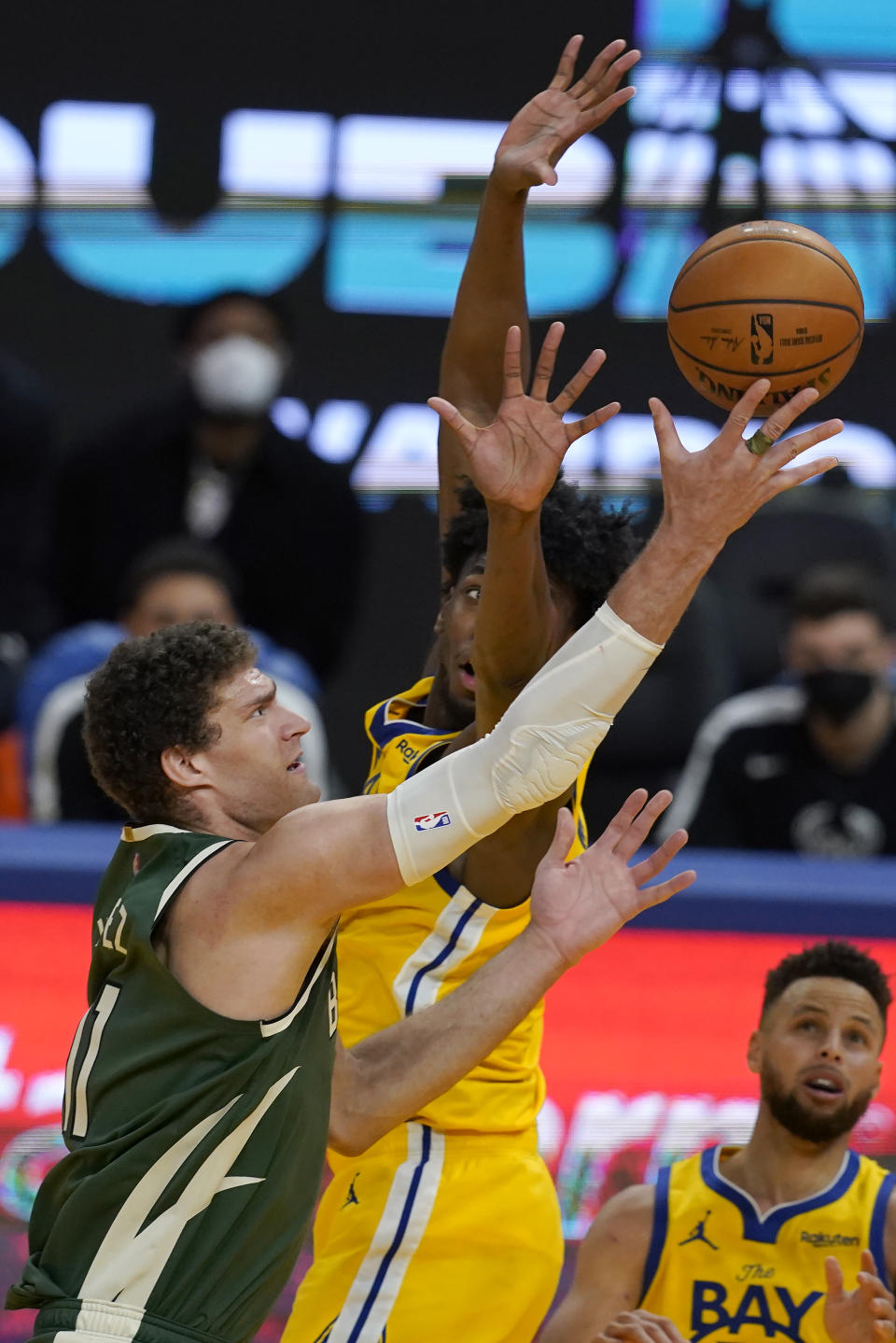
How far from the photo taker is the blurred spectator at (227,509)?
303 inches

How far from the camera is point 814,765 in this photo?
6930mm

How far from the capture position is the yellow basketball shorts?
12.2 ft

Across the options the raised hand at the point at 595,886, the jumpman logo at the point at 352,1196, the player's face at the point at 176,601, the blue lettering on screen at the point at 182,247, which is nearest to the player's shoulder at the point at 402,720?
the raised hand at the point at 595,886

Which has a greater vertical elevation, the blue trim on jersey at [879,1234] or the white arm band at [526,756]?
the white arm band at [526,756]

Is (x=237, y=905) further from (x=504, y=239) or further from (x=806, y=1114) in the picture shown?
(x=806, y=1114)

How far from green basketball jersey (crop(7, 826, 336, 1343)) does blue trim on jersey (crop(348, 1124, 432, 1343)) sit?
44cm

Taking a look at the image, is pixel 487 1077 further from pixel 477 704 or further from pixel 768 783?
pixel 768 783

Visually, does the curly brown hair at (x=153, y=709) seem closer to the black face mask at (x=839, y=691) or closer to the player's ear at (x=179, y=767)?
the player's ear at (x=179, y=767)

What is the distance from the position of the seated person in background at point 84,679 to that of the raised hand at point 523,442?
3099mm

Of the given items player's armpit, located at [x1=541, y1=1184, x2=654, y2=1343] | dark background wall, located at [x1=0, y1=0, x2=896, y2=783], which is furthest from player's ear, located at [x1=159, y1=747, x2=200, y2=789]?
dark background wall, located at [x1=0, y1=0, x2=896, y2=783]

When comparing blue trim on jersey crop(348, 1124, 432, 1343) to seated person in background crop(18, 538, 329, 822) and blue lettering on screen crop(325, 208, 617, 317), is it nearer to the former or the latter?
seated person in background crop(18, 538, 329, 822)

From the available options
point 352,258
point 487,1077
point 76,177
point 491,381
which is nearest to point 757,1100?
point 487,1077

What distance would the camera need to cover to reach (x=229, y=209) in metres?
7.93

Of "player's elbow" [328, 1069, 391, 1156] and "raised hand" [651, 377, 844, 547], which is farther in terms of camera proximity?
"player's elbow" [328, 1069, 391, 1156]
